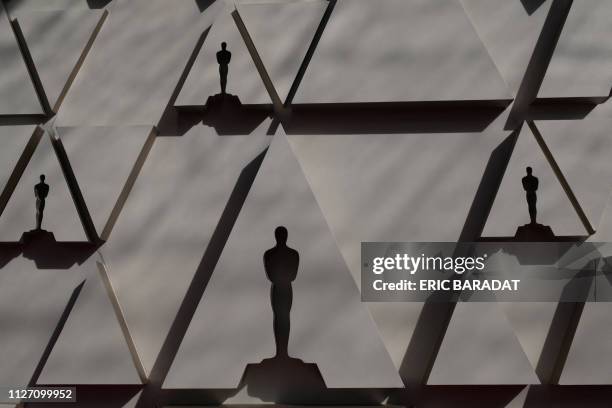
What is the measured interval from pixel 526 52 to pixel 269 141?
2.20ft

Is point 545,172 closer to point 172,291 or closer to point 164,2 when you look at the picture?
point 172,291

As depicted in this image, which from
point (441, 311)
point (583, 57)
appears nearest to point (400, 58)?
point (583, 57)

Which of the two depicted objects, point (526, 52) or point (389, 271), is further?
point (526, 52)

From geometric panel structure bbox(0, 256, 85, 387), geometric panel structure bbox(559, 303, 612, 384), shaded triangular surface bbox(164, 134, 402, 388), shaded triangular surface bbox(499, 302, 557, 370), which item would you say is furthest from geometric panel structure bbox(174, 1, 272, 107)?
geometric panel structure bbox(559, 303, 612, 384)

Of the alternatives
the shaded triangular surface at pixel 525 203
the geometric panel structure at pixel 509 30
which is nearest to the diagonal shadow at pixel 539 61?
the geometric panel structure at pixel 509 30

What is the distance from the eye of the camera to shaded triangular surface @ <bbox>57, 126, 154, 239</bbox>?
1.40m

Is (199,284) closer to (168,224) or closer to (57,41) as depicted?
(168,224)

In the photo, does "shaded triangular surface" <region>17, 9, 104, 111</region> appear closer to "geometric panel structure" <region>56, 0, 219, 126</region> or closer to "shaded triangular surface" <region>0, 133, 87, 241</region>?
"geometric panel structure" <region>56, 0, 219, 126</region>

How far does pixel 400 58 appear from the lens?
4.77ft

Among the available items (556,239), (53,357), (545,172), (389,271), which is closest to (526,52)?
(545,172)

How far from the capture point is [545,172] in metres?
1.36

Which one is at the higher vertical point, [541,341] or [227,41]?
[227,41]

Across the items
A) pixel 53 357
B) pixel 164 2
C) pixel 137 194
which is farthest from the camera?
pixel 164 2

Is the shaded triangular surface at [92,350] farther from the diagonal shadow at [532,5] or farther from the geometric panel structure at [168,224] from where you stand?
the diagonal shadow at [532,5]
